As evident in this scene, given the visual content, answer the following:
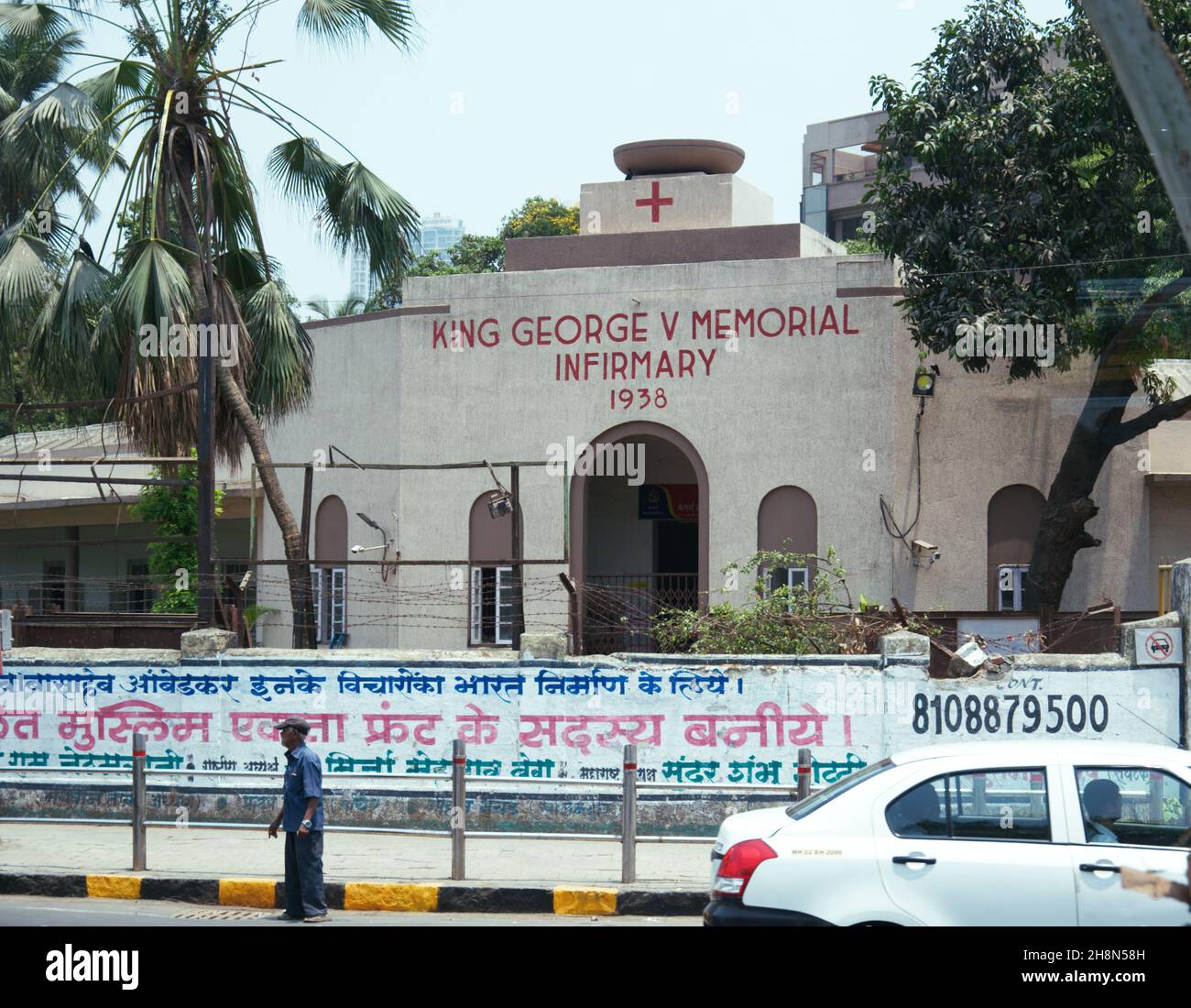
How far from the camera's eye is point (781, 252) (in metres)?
20.6

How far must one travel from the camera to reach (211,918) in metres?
10.0

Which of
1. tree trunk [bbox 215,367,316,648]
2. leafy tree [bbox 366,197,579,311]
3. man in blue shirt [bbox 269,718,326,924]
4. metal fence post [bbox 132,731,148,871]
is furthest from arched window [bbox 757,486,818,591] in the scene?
leafy tree [bbox 366,197,579,311]

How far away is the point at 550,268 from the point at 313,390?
14.7 feet

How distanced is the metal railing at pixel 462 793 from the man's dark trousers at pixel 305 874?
1206mm

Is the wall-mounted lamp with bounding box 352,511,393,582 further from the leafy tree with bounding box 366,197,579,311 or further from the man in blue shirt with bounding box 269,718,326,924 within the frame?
the leafy tree with bounding box 366,197,579,311

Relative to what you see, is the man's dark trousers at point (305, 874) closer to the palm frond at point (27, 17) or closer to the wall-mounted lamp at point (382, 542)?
the wall-mounted lamp at point (382, 542)

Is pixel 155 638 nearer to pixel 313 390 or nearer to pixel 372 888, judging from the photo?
pixel 372 888

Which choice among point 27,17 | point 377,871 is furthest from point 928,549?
point 27,17

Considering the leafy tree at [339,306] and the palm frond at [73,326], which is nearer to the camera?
the palm frond at [73,326]

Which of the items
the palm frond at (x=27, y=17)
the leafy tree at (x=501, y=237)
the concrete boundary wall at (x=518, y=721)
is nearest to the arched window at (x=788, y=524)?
the concrete boundary wall at (x=518, y=721)

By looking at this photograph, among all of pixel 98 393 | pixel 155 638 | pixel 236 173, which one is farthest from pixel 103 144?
pixel 155 638

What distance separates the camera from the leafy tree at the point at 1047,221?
17.4 m

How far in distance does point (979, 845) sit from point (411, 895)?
4986mm

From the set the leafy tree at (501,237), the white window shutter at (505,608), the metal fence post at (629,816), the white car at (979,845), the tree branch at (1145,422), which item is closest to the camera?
the white car at (979,845)
